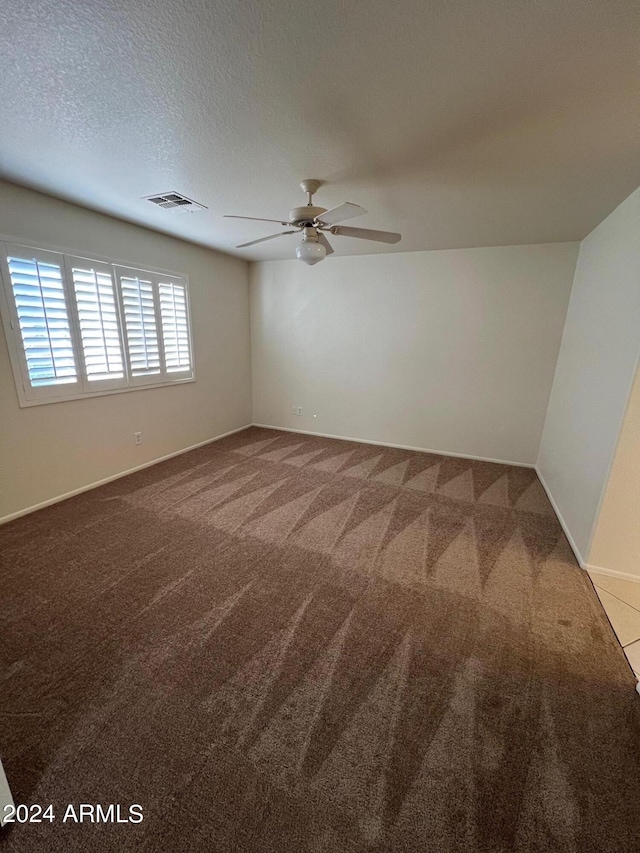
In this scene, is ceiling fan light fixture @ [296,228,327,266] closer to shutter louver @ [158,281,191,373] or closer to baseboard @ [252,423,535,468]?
shutter louver @ [158,281,191,373]

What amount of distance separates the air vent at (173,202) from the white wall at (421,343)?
2.04 m

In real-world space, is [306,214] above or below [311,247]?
above

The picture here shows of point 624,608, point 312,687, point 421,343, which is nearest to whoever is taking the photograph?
point 312,687

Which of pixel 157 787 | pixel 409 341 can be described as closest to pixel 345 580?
pixel 157 787

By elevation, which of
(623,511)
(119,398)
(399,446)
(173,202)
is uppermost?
(173,202)

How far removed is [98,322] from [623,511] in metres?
4.44

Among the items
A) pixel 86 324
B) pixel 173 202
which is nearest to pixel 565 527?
pixel 173 202

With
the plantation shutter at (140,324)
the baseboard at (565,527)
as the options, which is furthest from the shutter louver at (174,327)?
the baseboard at (565,527)

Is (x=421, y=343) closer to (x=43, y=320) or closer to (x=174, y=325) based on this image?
(x=174, y=325)

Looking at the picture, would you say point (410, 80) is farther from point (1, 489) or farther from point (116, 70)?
point (1, 489)

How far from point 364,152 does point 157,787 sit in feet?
9.86

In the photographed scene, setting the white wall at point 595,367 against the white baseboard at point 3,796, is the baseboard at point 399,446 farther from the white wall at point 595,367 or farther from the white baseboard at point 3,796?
the white baseboard at point 3,796

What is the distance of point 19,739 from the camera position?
1.27m

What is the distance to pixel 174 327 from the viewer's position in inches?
154
